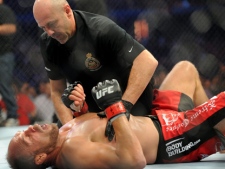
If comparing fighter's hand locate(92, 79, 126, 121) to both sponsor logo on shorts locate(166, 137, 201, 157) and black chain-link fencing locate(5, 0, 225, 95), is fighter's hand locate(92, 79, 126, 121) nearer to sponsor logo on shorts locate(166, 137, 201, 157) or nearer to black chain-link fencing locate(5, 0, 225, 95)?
sponsor logo on shorts locate(166, 137, 201, 157)

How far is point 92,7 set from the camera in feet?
9.66

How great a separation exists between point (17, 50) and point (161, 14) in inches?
43.9

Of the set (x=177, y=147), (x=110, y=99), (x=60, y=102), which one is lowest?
(x=60, y=102)

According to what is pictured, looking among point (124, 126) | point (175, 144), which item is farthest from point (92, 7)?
point (124, 126)

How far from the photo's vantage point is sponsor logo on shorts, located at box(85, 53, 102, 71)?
6.64 feet

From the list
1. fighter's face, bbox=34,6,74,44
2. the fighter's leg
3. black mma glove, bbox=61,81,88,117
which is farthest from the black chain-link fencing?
black mma glove, bbox=61,81,88,117

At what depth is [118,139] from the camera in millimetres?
1539

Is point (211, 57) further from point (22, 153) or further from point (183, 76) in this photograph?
point (22, 153)

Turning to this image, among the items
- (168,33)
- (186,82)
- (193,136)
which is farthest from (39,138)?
(168,33)

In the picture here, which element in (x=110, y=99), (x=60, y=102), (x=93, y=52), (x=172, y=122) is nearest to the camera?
(x=110, y=99)

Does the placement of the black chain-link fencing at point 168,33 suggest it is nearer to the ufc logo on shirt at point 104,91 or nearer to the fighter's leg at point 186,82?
the fighter's leg at point 186,82

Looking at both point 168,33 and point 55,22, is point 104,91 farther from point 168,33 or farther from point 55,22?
point 168,33

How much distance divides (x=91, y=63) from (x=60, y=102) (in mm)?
330

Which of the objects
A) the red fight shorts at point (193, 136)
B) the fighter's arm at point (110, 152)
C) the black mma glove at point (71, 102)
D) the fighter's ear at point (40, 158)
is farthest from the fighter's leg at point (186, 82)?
the fighter's ear at point (40, 158)
